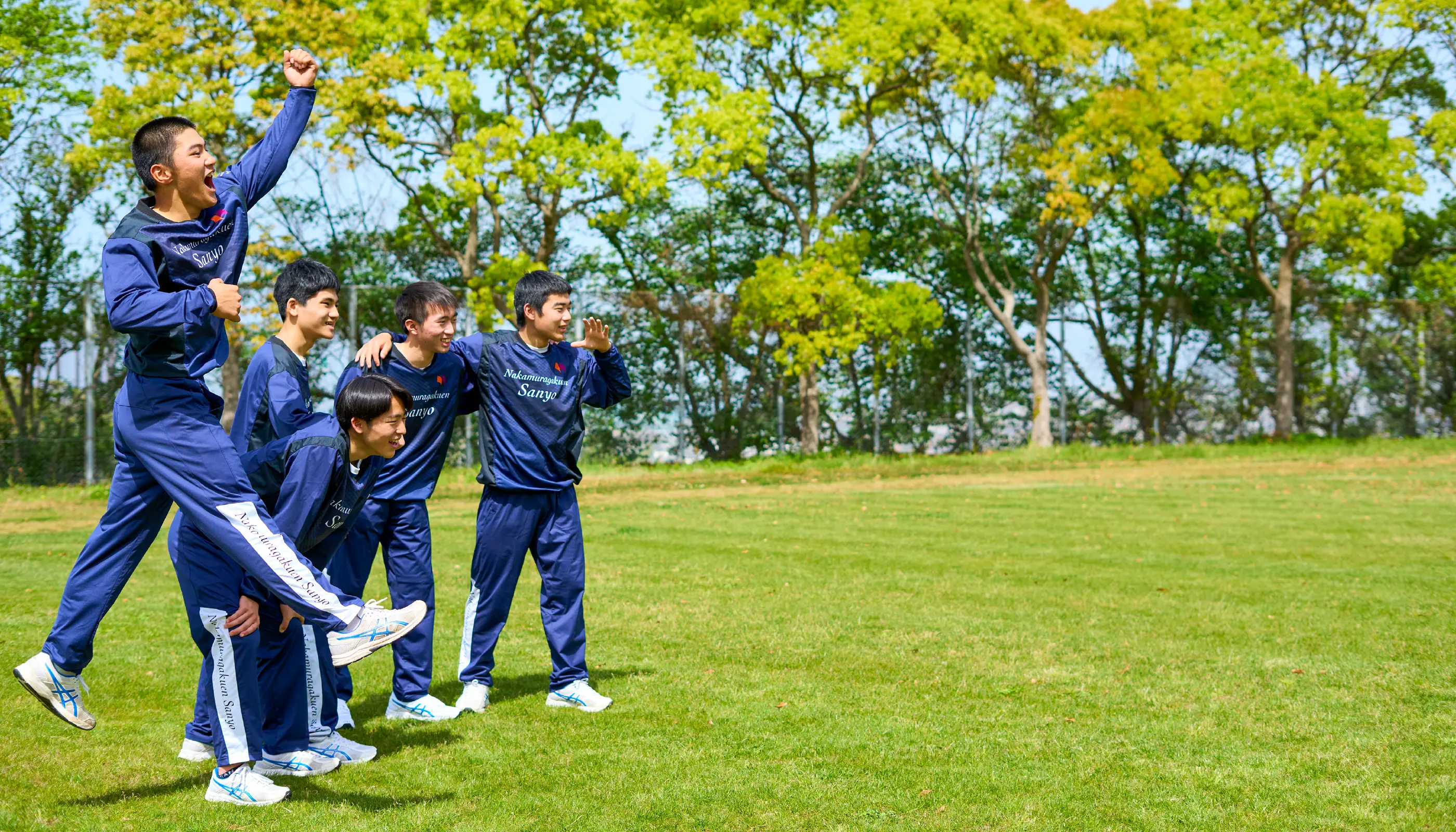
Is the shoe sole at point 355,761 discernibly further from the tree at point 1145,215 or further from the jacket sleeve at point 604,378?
the tree at point 1145,215

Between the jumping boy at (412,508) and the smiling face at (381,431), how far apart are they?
1005 mm

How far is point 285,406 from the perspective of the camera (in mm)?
4781

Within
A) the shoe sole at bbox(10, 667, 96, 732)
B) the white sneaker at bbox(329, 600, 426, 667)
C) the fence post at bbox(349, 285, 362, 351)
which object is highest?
the fence post at bbox(349, 285, 362, 351)

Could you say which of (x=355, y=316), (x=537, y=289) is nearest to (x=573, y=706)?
(x=537, y=289)

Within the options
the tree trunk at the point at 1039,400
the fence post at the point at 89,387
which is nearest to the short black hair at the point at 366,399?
the fence post at the point at 89,387

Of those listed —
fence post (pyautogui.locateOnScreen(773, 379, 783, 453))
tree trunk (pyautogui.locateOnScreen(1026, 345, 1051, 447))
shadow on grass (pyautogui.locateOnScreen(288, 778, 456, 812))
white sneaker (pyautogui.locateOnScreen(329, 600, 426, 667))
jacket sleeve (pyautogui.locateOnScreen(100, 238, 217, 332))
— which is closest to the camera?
jacket sleeve (pyautogui.locateOnScreen(100, 238, 217, 332))

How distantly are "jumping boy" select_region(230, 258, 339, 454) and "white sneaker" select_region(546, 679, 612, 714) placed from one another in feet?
5.91

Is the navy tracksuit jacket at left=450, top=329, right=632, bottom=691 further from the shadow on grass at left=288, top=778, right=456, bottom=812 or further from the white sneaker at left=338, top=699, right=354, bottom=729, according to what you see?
the shadow on grass at left=288, top=778, right=456, bottom=812

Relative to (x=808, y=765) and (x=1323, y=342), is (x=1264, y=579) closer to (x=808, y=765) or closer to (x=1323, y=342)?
(x=808, y=765)

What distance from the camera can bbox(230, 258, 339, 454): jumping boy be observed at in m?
4.80

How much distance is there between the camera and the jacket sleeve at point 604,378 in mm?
6266

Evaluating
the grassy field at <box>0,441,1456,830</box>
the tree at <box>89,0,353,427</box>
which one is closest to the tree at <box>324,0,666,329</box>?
the tree at <box>89,0,353,427</box>

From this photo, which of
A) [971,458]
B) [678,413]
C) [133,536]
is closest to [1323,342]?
[971,458]

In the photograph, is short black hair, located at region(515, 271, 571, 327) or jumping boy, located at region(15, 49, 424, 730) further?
short black hair, located at region(515, 271, 571, 327)
